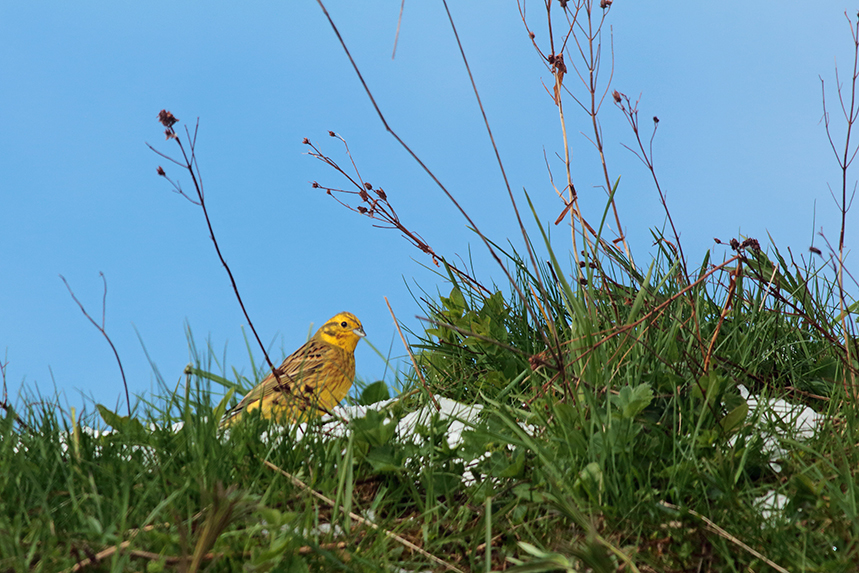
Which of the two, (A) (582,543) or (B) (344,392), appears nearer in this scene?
(A) (582,543)

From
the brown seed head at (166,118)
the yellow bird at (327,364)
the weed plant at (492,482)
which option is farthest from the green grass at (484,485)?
the brown seed head at (166,118)

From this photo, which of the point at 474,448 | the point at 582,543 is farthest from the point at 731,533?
the point at 474,448

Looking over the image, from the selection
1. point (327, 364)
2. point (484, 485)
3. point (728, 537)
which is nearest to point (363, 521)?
point (484, 485)

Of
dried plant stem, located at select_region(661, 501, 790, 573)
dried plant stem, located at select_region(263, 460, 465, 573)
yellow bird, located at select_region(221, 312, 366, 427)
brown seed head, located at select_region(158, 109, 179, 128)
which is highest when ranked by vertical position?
brown seed head, located at select_region(158, 109, 179, 128)

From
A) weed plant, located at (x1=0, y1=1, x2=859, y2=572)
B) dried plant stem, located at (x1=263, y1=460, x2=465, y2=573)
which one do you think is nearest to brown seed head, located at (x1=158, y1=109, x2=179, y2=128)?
weed plant, located at (x1=0, y1=1, x2=859, y2=572)

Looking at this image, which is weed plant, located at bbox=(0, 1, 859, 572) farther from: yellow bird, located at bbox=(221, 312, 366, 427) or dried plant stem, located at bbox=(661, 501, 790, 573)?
yellow bird, located at bbox=(221, 312, 366, 427)

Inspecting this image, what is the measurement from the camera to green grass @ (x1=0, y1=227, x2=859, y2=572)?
273 cm

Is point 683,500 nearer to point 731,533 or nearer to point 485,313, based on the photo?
point 731,533

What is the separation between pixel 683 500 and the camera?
10.5ft

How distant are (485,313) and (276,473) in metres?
2.44

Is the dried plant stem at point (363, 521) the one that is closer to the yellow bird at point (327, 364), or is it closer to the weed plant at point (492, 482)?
the weed plant at point (492, 482)

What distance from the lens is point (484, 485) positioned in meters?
3.26

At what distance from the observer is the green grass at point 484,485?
273 cm

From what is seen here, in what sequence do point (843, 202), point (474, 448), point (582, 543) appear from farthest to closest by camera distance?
point (843, 202), point (474, 448), point (582, 543)
